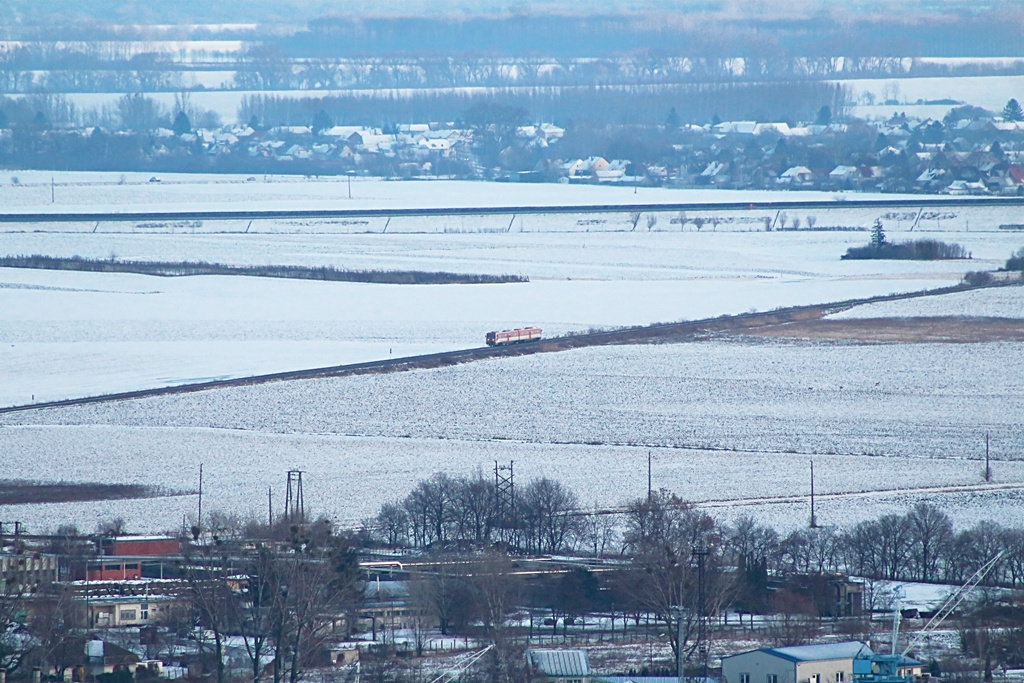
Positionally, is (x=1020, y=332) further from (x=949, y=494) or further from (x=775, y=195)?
(x=775, y=195)

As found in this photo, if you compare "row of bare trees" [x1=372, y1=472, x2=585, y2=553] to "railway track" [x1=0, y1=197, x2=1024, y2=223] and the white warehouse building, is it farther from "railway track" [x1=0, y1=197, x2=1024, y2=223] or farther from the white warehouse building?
"railway track" [x1=0, y1=197, x2=1024, y2=223]

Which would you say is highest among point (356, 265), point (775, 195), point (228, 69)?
point (228, 69)

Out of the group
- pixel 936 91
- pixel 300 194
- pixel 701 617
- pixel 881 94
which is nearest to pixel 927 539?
pixel 701 617

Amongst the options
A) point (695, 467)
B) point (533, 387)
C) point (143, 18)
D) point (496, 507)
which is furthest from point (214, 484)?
point (143, 18)

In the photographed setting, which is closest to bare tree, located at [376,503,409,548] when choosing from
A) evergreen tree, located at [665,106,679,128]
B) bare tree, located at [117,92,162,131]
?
evergreen tree, located at [665,106,679,128]

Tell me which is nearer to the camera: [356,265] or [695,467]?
[695,467]

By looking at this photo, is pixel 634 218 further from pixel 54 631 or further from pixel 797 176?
pixel 54 631

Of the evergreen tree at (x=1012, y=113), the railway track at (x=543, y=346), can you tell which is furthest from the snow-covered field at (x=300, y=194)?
the evergreen tree at (x=1012, y=113)
